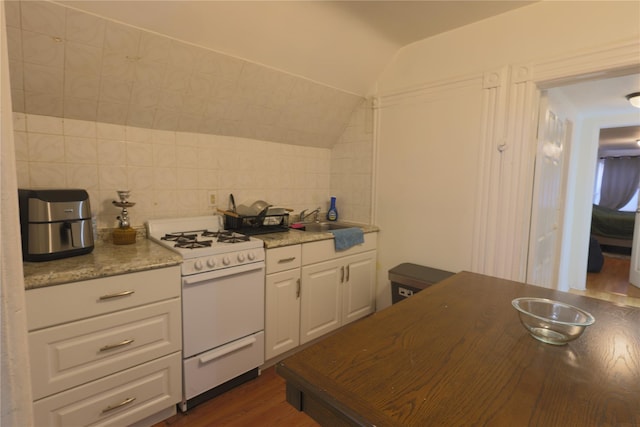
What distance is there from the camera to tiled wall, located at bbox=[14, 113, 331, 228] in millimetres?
1742

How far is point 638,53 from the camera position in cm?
163

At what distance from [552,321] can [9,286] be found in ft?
5.01

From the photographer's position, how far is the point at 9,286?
895 millimetres

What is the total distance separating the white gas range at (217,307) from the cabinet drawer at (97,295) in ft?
0.37

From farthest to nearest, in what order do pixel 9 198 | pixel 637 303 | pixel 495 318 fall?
pixel 637 303, pixel 495 318, pixel 9 198

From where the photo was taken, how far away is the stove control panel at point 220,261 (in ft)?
5.39

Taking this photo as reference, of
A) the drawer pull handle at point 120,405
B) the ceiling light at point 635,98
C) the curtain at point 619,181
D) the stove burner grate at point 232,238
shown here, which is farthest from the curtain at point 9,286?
the curtain at point 619,181

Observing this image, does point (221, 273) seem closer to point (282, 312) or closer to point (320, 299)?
point (282, 312)

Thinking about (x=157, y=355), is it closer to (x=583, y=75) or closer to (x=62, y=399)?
(x=62, y=399)

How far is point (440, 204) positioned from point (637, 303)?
117 inches

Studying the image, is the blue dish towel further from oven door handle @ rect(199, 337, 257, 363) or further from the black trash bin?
oven door handle @ rect(199, 337, 257, 363)

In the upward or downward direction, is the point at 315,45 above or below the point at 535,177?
above

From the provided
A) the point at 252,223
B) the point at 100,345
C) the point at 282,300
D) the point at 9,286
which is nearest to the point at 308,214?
the point at 252,223

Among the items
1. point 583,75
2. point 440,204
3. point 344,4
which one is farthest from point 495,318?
point 344,4
